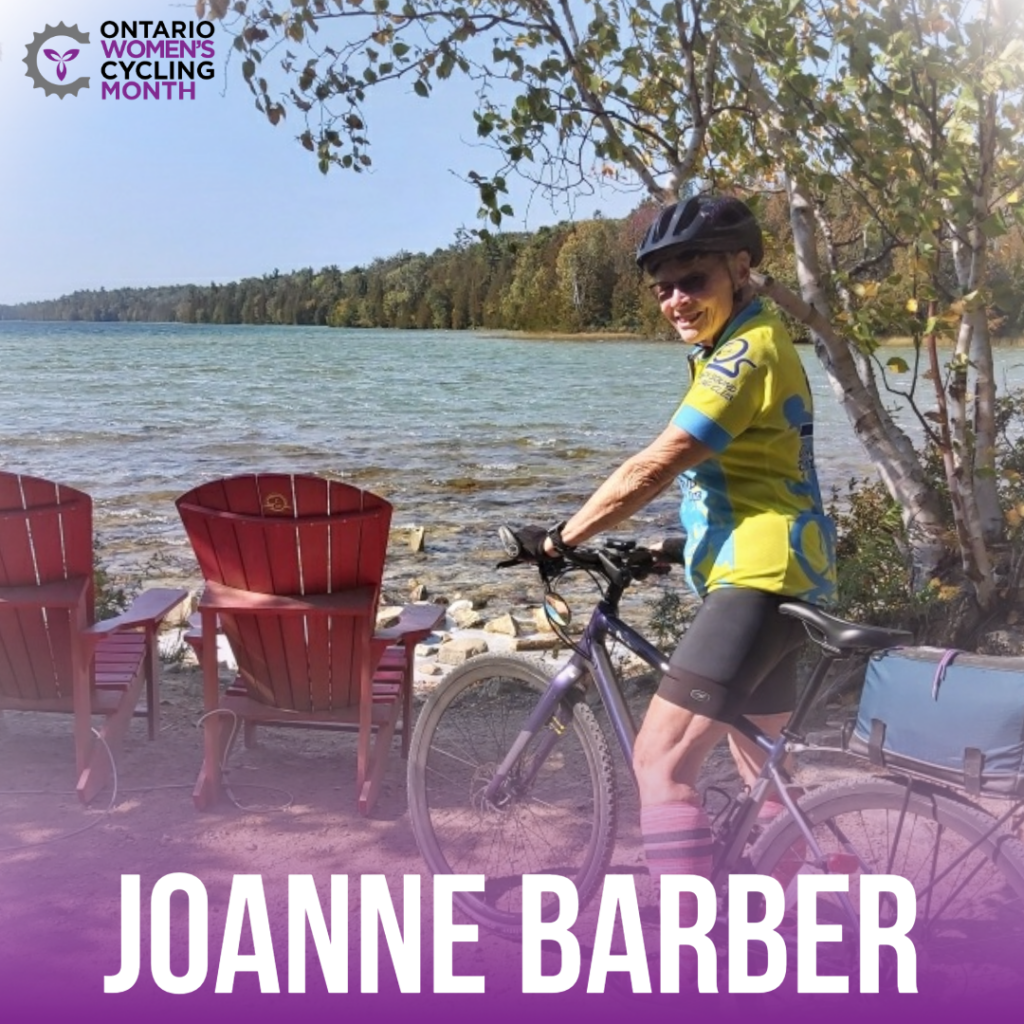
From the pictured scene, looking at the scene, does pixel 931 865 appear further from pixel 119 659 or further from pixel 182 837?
pixel 119 659

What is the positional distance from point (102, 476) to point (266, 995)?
53.9ft

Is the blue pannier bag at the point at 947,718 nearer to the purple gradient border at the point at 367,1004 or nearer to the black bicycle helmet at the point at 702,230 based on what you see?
the purple gradient border at the point at 367,1004

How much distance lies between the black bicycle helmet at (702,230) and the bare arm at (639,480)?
43cm

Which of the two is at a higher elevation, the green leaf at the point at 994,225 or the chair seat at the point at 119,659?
the green leaf at the point at 994,225

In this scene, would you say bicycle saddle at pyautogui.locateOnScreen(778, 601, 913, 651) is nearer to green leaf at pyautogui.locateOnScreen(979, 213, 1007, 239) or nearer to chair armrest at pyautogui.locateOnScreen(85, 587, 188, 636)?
green leaf at pyautogui.locateOnScreen(979, 213, 1007, 239)

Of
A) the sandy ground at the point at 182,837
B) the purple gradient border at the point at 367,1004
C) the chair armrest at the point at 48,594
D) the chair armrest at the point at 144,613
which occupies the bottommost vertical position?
the purple gradient border at the point at 367,1004

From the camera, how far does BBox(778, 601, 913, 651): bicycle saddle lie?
9.45 feet

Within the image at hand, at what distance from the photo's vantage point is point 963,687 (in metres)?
2.91

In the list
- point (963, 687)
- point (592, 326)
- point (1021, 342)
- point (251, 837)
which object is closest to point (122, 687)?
point (251, 837)

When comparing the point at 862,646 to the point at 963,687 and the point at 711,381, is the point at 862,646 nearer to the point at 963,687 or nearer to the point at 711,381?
the point at 963,687

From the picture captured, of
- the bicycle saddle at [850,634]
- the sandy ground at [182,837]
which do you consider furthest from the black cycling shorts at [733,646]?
the sandy ground at [182,837]

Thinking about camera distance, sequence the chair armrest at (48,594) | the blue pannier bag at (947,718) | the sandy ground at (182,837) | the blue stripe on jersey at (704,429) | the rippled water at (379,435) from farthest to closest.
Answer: the rippled water at (379,435) → the chair armrest at (48,594) → the sandy ground at (182,837) → the blue stripe on jersey at (704,429) → the blue pannier bag at (947,718)

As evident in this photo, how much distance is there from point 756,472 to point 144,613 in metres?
2.85

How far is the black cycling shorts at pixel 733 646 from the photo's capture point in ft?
10.2
